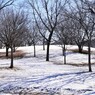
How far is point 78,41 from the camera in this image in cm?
4403

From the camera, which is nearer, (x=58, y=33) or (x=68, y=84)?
(x=68, y=84)

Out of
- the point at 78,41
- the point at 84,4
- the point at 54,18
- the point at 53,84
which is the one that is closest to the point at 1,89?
the point at 53,84

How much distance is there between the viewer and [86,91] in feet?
38.9

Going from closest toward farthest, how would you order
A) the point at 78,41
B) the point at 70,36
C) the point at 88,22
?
1. the point at 88,22
2. the point at 70,36
3. the point at 78,41

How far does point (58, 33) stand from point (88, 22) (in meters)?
17.1

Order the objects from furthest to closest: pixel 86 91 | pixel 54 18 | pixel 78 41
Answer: pixel 78 41
pixel 54 18
pixel 86 91

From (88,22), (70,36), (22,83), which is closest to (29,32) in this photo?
(70,36)

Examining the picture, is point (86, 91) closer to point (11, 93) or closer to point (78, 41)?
point (11, 93)

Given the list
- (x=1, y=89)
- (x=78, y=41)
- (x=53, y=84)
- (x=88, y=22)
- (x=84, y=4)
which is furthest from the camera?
(x=78, y=41)

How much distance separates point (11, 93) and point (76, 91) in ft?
9.31

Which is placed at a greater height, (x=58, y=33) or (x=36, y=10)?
(x=36, y=10)

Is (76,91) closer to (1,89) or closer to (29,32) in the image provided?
(1,89)

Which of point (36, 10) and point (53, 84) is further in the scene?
point (36, 10)

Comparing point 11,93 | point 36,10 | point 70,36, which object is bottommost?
point 11,93
